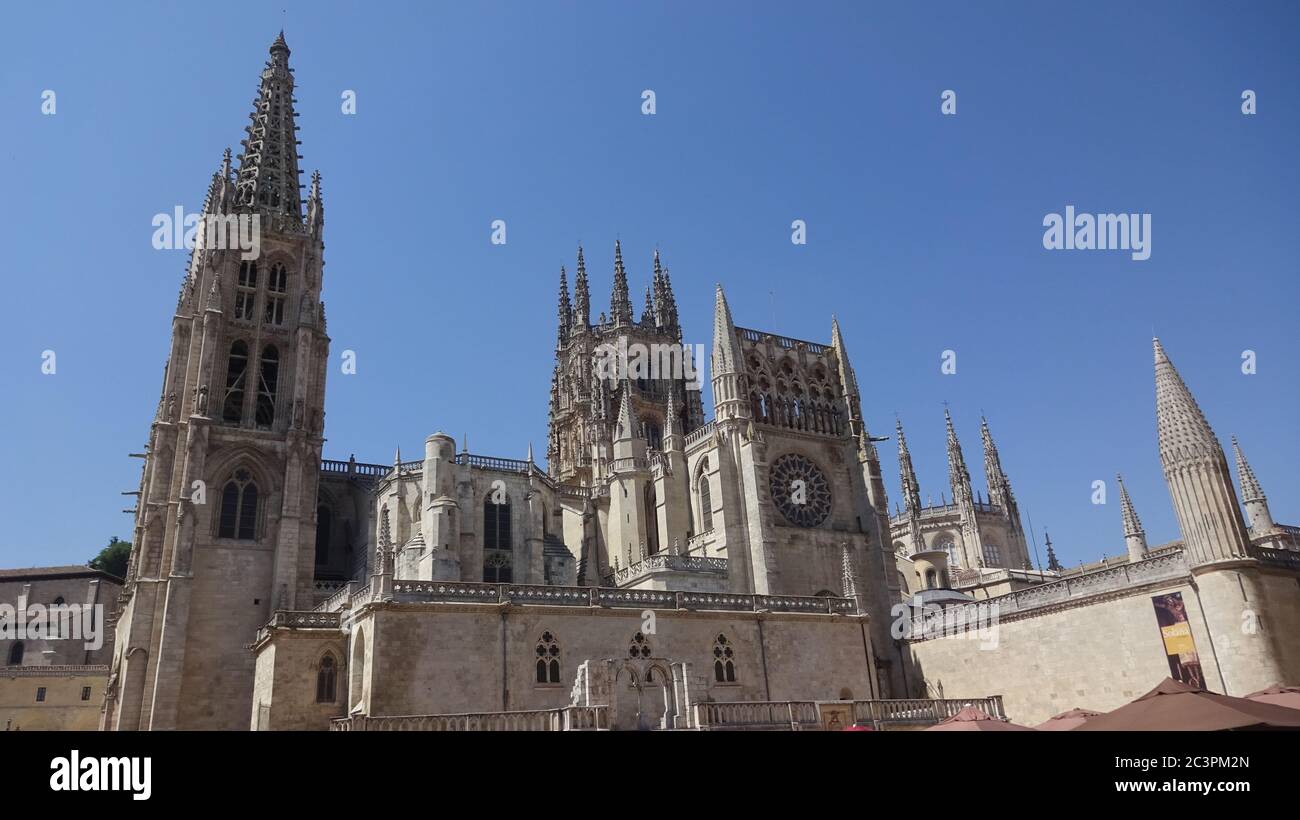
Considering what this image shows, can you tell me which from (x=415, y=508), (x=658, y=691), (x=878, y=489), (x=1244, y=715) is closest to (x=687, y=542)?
(x=878, y=489)

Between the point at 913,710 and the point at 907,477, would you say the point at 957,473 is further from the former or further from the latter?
the point at 913,710

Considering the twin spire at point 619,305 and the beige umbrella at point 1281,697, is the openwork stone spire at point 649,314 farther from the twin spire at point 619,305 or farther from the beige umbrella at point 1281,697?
the beige umbrella at point 1281,697

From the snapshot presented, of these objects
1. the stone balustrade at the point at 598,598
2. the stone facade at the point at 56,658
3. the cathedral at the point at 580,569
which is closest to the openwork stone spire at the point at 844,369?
Answer: the cathedral at the point at 580,569

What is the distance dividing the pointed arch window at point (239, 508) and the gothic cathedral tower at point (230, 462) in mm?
63

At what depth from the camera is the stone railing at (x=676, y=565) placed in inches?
1469

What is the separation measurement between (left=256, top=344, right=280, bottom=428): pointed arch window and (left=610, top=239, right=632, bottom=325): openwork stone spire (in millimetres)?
31721

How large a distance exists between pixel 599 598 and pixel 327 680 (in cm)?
922

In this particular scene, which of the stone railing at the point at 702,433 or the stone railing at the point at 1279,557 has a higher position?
the stone railing at the point at 702,433

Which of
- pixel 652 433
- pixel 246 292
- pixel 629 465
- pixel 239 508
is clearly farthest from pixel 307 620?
pixel 652 433

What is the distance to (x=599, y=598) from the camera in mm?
29078

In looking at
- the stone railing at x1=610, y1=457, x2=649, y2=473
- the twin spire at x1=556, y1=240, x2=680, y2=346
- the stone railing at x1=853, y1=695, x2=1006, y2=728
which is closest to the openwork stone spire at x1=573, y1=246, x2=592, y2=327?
the twin spire at x1=556, y1=240, x2=680, y2=346
